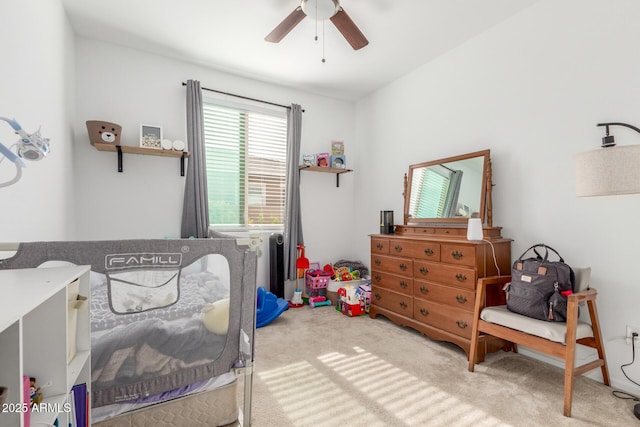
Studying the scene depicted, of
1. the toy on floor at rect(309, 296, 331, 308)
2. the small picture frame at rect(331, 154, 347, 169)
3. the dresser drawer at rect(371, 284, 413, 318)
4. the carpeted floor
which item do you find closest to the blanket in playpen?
the carpeted floor

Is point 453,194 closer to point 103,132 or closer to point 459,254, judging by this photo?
point 459,254

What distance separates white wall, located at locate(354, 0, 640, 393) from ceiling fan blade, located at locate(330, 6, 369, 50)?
1.25 meters

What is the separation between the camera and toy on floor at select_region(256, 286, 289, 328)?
2.95 metres

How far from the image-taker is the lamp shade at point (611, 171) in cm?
146

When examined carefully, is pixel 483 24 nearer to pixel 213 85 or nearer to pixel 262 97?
pixel 262 97

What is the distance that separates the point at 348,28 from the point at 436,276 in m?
2.01

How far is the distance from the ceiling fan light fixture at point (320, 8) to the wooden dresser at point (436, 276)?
6.12 ft

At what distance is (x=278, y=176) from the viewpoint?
3781mm

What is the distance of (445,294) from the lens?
2416 mm

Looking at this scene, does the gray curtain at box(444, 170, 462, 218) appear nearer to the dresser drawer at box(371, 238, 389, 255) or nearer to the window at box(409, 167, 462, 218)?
the window at box(409, 167, 462, 218)

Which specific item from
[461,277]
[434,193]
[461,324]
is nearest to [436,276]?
[461,277]

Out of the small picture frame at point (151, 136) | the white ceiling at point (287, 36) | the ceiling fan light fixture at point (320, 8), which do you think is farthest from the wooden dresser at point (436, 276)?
the small picture frame at point (151, 136)

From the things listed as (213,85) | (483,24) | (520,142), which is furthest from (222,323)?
(483,24)

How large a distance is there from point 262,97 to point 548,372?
3701mm
